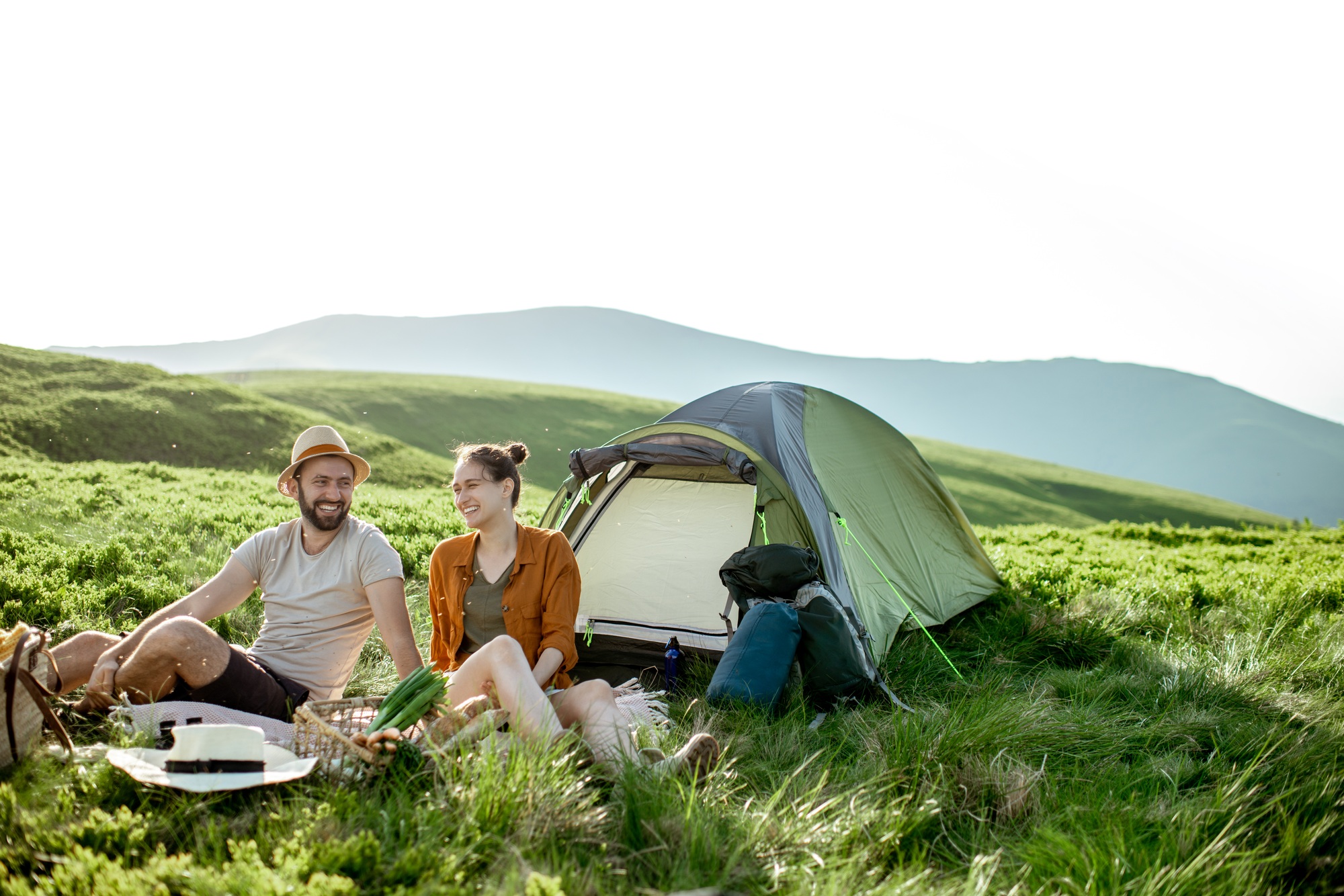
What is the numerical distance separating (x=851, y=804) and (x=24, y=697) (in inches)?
131

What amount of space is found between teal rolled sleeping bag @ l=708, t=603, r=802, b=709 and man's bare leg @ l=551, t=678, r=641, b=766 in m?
1.04

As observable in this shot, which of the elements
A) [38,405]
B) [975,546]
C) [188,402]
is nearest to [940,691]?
[975,546]

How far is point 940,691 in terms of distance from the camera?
211 inches

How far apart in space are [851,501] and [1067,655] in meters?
2.05

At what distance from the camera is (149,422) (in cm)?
2062

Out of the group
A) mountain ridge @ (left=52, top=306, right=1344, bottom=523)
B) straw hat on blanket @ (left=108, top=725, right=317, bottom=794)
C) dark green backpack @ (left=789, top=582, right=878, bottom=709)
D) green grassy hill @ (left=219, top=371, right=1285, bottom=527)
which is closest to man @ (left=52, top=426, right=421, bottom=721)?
straw hat on blanket @ (left=108, top=725, right=317, bottom=794)

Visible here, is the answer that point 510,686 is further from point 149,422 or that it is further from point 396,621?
point 149,422

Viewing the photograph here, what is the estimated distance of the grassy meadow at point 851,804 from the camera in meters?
2.56

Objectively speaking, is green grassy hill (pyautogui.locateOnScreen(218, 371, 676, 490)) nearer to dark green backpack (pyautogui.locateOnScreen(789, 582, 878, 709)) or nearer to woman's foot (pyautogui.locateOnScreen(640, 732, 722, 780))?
dark green backpack (pyautogui.locateOnScreen(789, 582, 878, 709))

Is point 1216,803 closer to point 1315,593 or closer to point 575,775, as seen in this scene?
point 575,775

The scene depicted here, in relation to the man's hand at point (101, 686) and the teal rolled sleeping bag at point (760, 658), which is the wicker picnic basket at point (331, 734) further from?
the teal rolled sleeping bag at point (760, 658)

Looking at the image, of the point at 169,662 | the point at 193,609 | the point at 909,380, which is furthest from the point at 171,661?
the point at 909,380

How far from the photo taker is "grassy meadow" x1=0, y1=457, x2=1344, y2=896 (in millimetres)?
2561

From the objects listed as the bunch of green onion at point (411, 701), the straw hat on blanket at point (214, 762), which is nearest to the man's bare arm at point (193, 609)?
the straw hat on blanket at point (214, 762)
